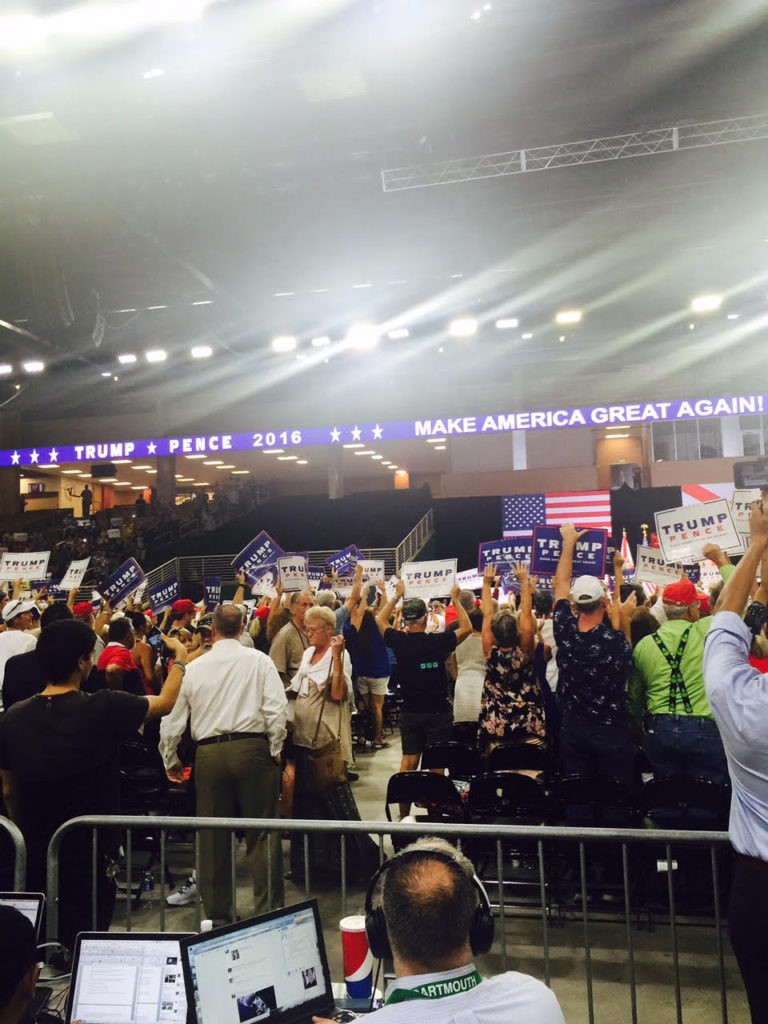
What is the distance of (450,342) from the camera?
21953 mm

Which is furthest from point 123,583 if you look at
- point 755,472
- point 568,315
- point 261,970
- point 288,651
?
point 568,315

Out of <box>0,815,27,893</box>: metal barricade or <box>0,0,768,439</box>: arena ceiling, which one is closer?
<box>0,815,27,893</box>: metal barricade

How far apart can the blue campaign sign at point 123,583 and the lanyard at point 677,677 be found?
7444mm

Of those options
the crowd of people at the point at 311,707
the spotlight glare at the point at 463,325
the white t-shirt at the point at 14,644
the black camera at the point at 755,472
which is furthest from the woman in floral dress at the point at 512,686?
the spotlight glare at the point at 463,325

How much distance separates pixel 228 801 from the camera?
4660 mm

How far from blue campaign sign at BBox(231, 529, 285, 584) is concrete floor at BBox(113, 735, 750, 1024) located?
566 centimetres

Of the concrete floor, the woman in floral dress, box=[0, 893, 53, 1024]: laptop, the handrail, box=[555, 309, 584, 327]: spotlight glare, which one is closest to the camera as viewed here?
box=[0, 893, 53, 1024]: laptop

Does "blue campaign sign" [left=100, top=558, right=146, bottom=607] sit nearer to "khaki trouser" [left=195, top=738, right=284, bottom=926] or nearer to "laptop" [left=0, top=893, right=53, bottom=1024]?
"khaki trouser" [left=195, top=738, right=284, bottom=926]

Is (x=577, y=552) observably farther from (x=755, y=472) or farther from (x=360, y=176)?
(x=360, y=176)

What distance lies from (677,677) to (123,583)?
25.5 feet

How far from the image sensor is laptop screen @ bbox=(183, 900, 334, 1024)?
210cm

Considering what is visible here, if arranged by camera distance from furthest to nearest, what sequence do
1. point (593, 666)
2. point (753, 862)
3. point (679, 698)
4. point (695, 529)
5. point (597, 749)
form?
point (695, 529) < point (597, 749) < point (593, 666) < point (679, 698) < point (753, 862)

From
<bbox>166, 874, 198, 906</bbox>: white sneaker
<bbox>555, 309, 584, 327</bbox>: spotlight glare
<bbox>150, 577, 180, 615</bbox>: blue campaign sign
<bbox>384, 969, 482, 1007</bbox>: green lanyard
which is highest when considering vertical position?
<bbox>555, 309, 584, 327</bbox>: spotlight glare

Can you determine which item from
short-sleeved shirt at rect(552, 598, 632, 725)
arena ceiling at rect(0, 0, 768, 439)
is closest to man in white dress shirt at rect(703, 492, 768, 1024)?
short-sleeved shirt at rect(552, 598, 632, 725)
